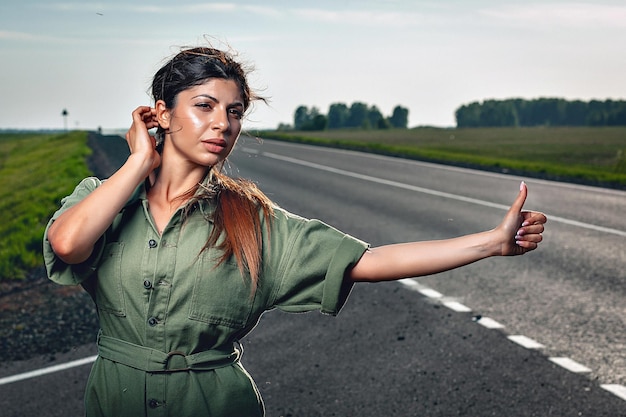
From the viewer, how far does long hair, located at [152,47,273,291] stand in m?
2.34

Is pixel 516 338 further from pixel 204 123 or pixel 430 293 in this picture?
pixel 204 123

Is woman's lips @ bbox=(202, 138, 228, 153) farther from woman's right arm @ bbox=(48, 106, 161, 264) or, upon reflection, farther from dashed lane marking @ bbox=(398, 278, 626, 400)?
dashed lane marking @ bbox=(398, 278, 626, 400)

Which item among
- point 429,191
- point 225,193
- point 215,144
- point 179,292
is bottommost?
point 429,191

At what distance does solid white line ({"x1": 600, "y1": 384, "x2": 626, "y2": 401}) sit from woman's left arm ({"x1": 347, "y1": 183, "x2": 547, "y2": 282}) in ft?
12.4

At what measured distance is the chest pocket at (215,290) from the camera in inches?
91.7

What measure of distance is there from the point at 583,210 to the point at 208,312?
13229mm

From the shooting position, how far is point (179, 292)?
2.34 m

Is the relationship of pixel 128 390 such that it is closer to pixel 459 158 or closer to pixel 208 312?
pixel 208 312

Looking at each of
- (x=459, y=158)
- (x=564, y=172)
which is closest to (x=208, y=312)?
(x=564, y=172)

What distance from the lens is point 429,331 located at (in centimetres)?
717

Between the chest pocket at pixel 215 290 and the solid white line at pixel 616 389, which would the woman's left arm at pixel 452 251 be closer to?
the chest pocket at pixel 215 290

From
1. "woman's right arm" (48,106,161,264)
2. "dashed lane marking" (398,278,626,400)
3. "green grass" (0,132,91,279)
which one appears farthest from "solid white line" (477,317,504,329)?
"green grass" (0,132,91,279)

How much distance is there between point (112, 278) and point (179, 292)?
20 centimetres

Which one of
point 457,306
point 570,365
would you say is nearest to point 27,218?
point 457,306
